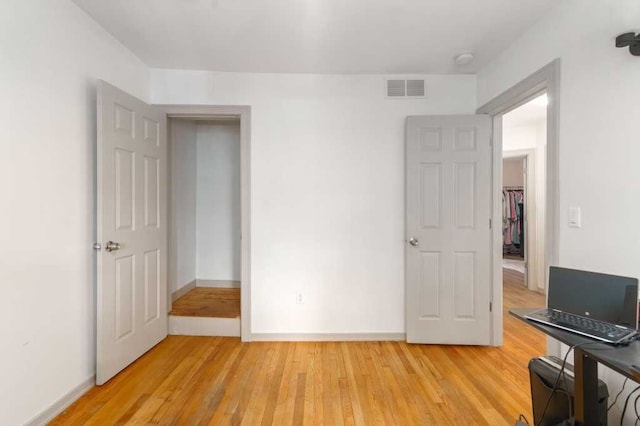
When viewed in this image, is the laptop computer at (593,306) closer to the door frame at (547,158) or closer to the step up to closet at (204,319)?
the door frame at (547,158)

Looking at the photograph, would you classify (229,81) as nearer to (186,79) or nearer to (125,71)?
(186,79)

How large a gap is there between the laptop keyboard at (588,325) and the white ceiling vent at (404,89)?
2.23 meters

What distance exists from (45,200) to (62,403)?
1.29 meters

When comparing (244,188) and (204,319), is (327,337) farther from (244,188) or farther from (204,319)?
(244,188)

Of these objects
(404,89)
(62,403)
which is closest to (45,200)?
(62,403)

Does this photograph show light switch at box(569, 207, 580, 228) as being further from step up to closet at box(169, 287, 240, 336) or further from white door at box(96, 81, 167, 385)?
white door at box(96, 81, 167, 385)

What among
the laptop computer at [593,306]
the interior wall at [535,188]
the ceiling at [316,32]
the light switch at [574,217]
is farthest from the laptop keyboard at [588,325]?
the interior wall at [535,188]

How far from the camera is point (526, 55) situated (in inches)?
85.3

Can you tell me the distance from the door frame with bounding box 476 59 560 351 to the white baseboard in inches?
98.2

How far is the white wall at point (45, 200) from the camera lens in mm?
1567

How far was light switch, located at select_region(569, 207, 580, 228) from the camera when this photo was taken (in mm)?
1700

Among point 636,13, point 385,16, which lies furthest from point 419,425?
point 385,16

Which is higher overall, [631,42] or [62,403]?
[631,42]

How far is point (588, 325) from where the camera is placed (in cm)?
117
